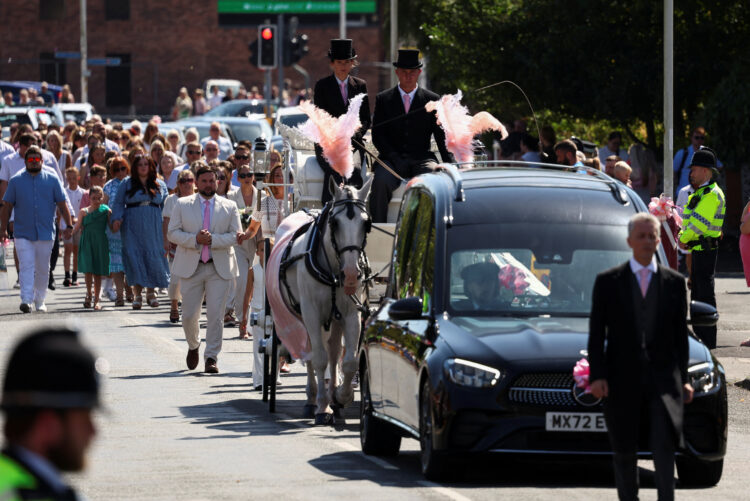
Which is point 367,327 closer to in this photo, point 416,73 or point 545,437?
point 545,437

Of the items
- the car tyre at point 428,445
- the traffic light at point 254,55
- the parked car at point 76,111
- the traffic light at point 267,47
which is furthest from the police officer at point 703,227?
the parked car at point 76,111

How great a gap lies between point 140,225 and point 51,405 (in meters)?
19.9

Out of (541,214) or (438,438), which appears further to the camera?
(541,214)

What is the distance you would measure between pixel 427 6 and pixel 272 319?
97.7 ft

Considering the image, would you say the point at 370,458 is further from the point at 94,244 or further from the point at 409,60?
the point at 94,244

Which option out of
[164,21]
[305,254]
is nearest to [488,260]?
[305,254]

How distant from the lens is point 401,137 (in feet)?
48.2

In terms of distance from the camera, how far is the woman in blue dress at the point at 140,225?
918 inches

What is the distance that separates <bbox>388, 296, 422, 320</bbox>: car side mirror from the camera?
1017 centimetres

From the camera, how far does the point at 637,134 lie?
1538 inches

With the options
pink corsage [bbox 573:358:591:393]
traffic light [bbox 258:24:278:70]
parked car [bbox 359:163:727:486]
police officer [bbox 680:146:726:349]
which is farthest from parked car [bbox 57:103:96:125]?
pink corsage [bbox 573:358:591:393]

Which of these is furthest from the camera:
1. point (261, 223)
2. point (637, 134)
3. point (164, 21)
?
point (164, 21)

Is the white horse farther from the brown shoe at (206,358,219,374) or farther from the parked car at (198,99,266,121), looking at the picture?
the parked car at (198,99,266,121)

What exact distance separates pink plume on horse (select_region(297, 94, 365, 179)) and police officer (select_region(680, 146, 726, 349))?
185 inches
